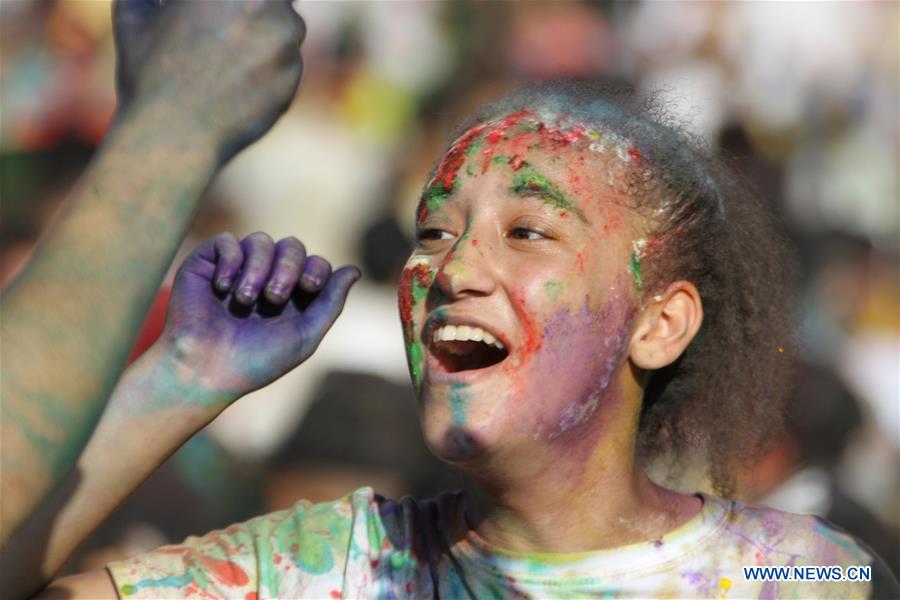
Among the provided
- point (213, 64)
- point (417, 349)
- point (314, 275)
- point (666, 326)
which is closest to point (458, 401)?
point (417, 349)

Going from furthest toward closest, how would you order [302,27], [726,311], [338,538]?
[726,311] < [338,538] < [302,27]

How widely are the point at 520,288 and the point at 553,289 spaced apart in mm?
69

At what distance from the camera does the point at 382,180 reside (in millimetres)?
4977

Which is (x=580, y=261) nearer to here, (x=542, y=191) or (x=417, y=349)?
(x=542, y=191)

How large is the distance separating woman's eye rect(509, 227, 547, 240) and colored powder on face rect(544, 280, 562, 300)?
10cm

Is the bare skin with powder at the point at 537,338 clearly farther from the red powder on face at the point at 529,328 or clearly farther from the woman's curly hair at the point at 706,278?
the woman's curly hair at the point at 706,278

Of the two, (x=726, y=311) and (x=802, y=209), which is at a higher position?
(x=726, y=311)

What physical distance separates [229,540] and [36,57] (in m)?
3.18

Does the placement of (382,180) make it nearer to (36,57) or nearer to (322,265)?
(36,57)

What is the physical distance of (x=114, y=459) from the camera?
2393 millimetres

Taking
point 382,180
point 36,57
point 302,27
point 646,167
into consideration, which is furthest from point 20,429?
point 36,57

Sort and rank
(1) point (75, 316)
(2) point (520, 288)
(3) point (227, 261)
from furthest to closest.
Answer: (3) point (227, 261), (2) point (520, 288), (1) point (75, 316)

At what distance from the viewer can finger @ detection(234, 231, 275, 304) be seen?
2.48 meters

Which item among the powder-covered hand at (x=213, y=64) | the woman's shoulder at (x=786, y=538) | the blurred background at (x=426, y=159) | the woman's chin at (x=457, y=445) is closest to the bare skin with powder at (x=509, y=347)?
the woman's chin at (x=457, y=445)
